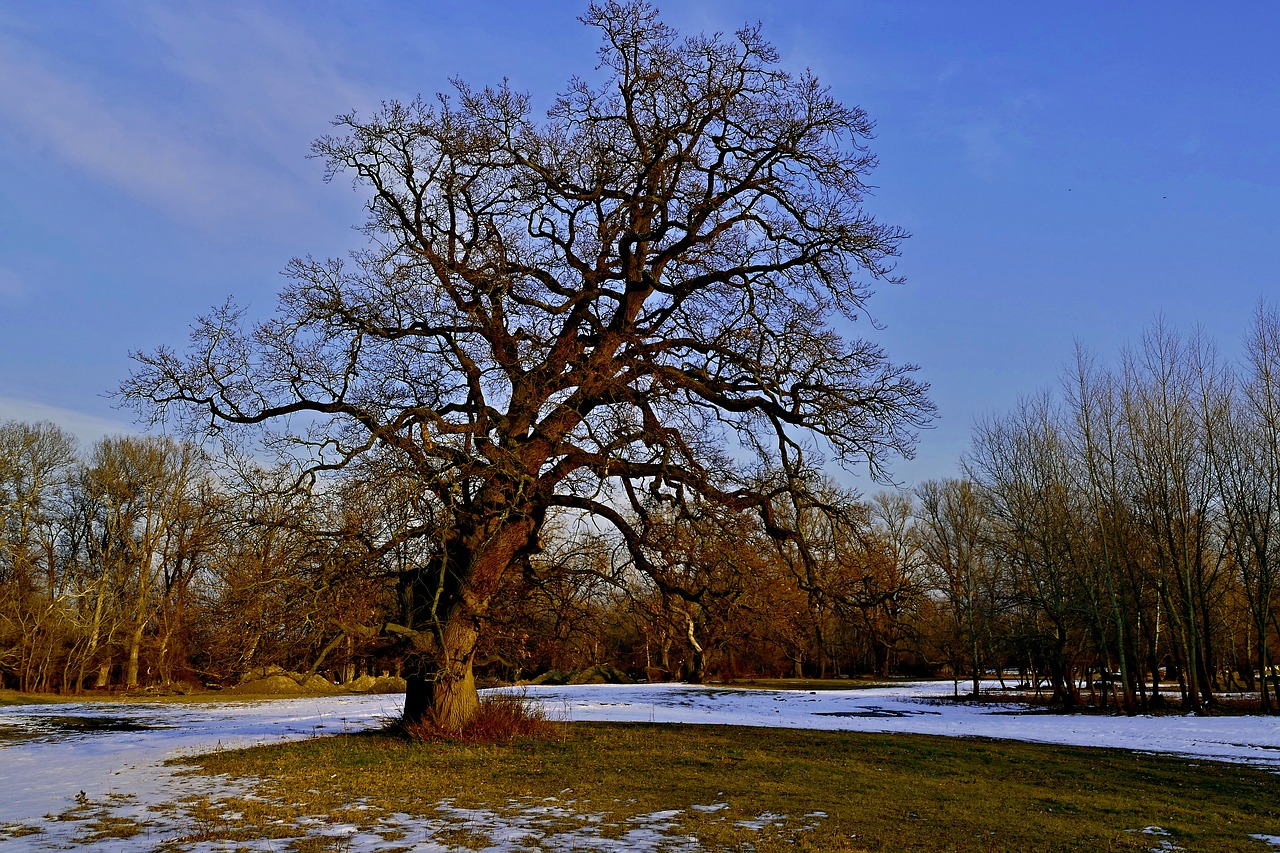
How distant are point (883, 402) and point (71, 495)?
47.8 metres

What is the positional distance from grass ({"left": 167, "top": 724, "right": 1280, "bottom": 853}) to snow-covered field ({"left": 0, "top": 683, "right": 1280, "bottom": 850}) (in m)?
0.51

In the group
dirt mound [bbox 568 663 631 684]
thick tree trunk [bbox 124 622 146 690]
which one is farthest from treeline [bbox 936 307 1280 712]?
thick tree trunk [bbox 124 622 146 690]

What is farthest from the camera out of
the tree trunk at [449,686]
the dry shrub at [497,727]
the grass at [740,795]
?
the dry shrub at [497,727]

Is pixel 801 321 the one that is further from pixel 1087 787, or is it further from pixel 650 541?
pixel 1087 787

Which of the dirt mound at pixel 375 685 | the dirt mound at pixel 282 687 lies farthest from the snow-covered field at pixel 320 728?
the dirt mound at pixel 375 685

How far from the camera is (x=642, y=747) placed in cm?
1480

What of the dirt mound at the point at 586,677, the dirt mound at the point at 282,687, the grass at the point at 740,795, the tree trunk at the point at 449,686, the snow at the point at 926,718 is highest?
the tree trunk at the point at 449,686

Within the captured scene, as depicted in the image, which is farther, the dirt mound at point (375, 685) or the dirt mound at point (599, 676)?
the dirt mound at point (599, 676)

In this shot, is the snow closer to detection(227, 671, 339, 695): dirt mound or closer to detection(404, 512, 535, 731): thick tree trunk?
detection(404, 512, 535, 731): thick tree trunk

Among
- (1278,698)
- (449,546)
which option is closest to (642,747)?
(449,546)

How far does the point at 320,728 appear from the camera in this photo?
1933cm

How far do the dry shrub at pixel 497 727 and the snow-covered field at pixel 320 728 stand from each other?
135 inches

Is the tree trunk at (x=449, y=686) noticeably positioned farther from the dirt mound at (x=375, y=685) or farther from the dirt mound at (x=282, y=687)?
the dirt mound at (x=282, y=687)

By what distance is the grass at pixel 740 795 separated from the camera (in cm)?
810
